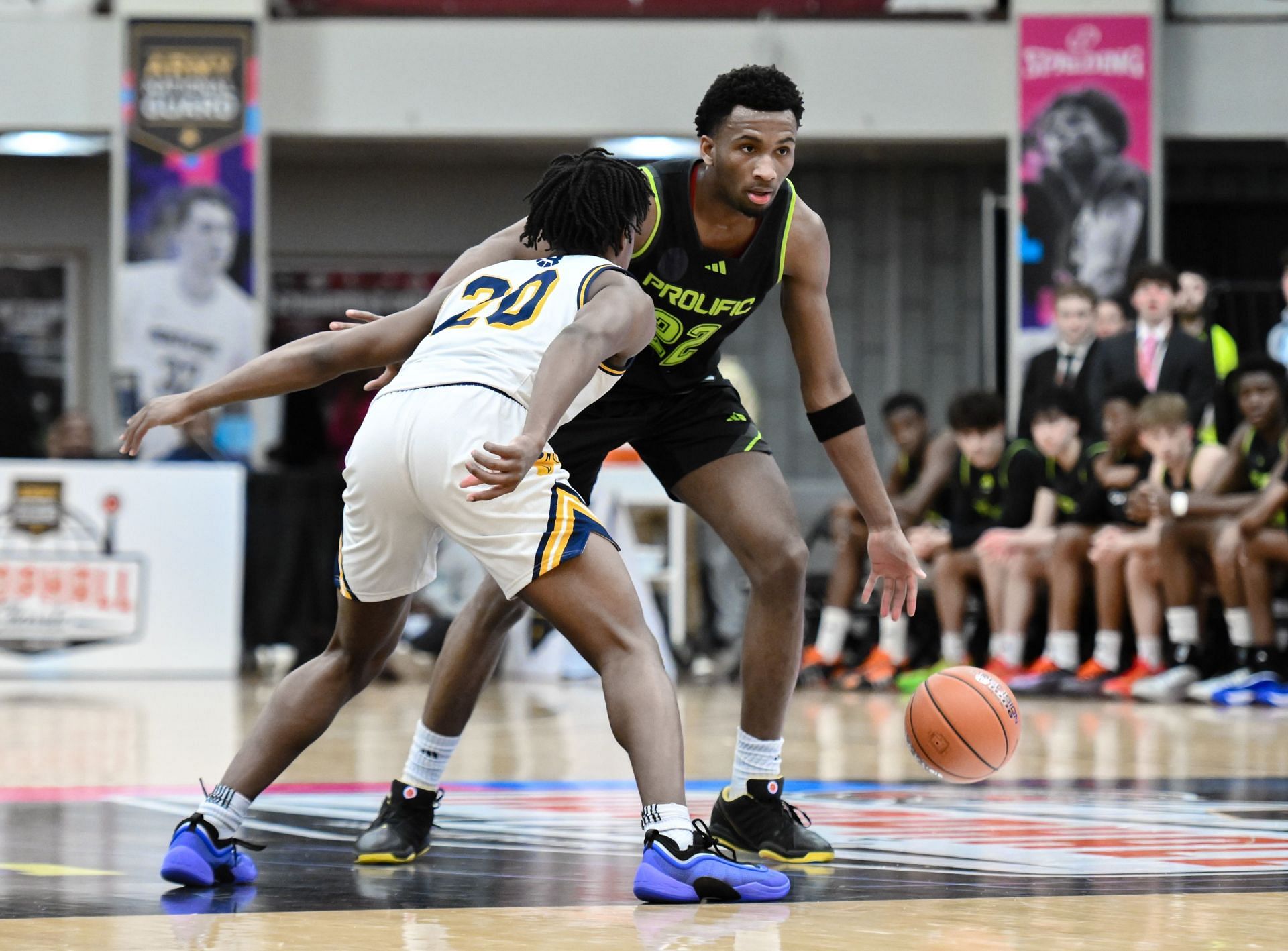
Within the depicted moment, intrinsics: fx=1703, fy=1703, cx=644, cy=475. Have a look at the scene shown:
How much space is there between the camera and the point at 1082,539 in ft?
28.2

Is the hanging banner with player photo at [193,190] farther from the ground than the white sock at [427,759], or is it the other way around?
the hanging banner with player photo at [193,190]

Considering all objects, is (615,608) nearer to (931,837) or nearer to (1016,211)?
(931,837)

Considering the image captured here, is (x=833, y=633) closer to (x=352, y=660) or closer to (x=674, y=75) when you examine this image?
(x=674, y=75)

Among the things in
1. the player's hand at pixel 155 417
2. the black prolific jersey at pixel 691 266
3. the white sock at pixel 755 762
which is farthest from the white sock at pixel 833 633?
the player's hand at pixel 155 417

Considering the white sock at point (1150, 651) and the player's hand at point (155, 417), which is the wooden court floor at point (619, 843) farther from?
the white sock at point (1150, 651)

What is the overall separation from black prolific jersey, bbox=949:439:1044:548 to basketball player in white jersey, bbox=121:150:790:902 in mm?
6029

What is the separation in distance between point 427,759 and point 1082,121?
9.35 meters

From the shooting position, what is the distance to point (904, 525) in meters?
9.32

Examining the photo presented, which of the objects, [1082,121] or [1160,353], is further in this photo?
[1082,121]

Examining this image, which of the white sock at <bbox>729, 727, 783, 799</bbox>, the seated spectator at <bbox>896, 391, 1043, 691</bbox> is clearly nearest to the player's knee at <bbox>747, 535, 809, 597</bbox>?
the white sock at <bbox>729, 727, 783, 799</bbox>

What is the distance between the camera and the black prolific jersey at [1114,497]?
335 inches

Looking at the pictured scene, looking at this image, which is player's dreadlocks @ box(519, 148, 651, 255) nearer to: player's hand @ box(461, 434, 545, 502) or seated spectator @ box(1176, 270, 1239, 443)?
player's hand @ box(461, 434, 545, 502)

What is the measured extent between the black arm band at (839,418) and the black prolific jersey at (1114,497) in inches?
200

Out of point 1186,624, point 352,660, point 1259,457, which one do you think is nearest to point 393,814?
point 352,660
